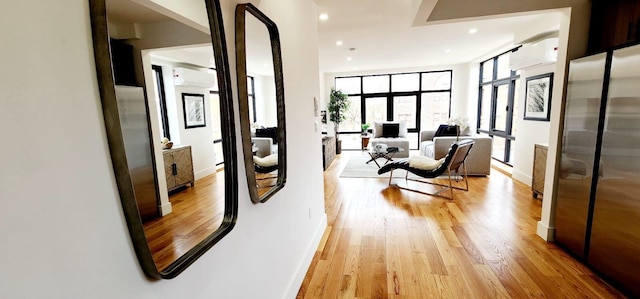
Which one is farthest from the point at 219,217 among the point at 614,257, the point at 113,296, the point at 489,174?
the point at 489,174

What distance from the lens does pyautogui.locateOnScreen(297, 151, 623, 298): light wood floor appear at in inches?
81.1

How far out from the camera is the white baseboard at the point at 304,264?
1.97 meters

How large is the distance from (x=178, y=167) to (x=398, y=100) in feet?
26.8

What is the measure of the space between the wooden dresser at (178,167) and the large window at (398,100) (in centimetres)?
800

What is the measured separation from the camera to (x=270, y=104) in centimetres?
169

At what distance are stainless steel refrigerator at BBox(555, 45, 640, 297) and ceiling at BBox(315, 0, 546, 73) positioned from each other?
113cm

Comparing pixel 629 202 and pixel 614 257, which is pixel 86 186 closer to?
pixel 629 202

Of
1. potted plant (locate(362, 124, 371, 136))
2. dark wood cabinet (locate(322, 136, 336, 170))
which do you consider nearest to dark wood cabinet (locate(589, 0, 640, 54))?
dark wood cabinet (locate(322, 136, 336, 170))

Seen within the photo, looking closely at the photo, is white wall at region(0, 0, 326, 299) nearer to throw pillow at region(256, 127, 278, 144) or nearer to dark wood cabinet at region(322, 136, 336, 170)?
throw pillow at region(256, 127, 278, 144)

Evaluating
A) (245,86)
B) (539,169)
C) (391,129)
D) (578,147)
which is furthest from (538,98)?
(245,86)

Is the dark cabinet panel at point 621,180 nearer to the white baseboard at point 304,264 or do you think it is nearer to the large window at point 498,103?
the white baseboard at point 304,264

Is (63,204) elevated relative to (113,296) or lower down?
elevated

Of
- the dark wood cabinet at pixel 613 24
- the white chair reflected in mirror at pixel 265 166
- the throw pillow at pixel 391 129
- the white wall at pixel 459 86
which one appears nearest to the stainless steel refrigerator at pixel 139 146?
the white chair reflected in mirror at pixel 265 166

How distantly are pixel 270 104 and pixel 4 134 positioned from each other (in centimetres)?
126
